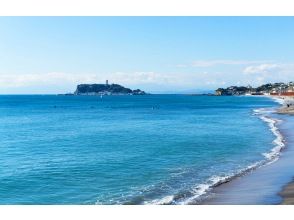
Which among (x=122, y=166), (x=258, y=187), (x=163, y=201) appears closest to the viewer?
(x=163, y=201)

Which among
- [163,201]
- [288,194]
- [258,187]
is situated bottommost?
[163,201]

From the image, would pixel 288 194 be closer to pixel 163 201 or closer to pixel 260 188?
pixel 260 188

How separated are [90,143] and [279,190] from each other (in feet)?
73.8

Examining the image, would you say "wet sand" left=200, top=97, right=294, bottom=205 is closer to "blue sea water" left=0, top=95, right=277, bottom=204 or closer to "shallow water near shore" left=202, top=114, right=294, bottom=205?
"shallow water near shore" left=202, top=114, right=294, bottom=205

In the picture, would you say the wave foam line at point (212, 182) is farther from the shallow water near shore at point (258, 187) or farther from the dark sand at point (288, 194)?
the dark sand at point (288, 194)

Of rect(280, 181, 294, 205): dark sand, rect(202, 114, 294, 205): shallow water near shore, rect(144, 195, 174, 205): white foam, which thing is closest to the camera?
rect(280, 181, 294, 205): dark sand

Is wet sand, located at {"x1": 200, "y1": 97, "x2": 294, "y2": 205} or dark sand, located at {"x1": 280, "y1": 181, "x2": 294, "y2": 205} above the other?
dark sand, located at {"x1": 280, "y1": 181, "x2": 294, "y2": 205}

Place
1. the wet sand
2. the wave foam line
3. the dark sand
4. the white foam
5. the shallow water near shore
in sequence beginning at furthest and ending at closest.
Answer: the wave foam line < the white foam < the shallow water near shore < the wet sand < the dark sand

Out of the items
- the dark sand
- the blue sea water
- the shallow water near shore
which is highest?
the dark sand

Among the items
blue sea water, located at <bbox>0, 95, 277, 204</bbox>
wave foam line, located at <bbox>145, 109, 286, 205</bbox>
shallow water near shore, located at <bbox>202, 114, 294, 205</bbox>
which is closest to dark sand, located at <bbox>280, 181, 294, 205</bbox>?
shallow water near shore, located at <bbox>202, 114, 294, 205</bbox>

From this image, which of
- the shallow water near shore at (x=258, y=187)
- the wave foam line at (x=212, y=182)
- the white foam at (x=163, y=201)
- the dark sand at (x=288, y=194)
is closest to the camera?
the dark sand at (x=288, y=194)

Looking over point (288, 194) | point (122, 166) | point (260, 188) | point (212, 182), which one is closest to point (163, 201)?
point (212, 182)

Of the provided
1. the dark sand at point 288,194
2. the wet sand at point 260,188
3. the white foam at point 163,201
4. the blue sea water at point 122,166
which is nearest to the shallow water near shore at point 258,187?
the wet sand at point 260,188
